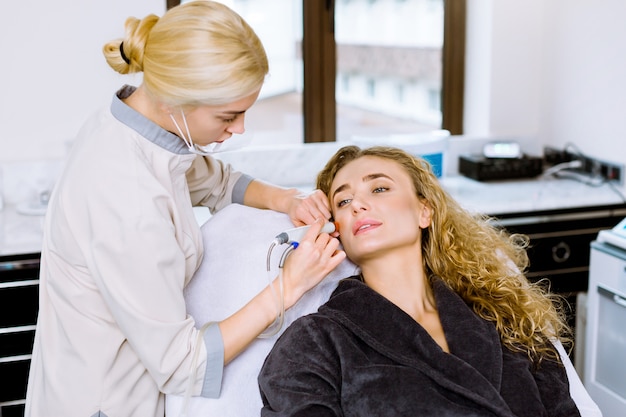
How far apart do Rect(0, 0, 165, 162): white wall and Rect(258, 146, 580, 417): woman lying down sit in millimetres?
1263

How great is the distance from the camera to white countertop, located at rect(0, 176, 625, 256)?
2.59 meters

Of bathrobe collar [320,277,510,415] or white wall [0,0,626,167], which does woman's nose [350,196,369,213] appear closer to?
bathrobe collar [320,277,510,415]

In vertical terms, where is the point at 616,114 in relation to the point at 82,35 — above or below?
below

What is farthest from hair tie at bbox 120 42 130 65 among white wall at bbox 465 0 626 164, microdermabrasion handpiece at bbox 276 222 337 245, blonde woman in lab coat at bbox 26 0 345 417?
A: white wall at bbox 465 0 626 164

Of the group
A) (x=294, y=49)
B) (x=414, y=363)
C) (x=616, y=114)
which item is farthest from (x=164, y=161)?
(x=616, y=114)

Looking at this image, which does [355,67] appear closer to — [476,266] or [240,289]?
[476,266]

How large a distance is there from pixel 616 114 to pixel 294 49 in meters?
1.28

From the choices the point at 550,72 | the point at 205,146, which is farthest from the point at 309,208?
the point at 550,72

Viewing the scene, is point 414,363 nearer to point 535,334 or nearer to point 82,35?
point 535,334

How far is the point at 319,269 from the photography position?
1626 mm

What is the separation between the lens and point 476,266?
6.30 feet

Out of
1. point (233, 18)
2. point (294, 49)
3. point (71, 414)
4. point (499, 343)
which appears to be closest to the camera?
point (233, 18)

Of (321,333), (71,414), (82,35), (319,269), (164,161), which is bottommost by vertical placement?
(71,414)

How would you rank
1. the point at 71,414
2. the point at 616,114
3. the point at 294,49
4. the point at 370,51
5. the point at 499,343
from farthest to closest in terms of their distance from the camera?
the point at 370,51 < the point at 294,49 < the point at 616,114 < the point at 499,343 < the point at 71,414
